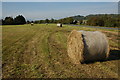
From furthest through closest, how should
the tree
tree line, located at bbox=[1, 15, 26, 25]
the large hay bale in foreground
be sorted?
the tree
tree line, located at bbox=[1, 15, 26, 25]
the large hay bale in foreground

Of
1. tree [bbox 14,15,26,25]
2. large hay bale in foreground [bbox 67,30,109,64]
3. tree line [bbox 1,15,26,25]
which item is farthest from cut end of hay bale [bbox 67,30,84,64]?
tree [bbox 14,15,26,25]

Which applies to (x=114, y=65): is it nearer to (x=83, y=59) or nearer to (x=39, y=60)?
(x=83, y=59)

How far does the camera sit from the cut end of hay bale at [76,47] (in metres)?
6.16

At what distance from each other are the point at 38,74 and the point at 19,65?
160 cm

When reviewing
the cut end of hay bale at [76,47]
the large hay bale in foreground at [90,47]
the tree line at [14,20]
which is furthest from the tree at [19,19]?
the large hay bale in foreground at [90,47]

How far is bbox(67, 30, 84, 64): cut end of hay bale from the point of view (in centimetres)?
616

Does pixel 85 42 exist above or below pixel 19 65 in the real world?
above

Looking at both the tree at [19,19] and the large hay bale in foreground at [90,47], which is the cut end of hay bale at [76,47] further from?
the tree at [19,19]

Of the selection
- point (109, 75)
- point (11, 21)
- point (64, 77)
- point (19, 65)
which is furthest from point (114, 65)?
point (11, 21)

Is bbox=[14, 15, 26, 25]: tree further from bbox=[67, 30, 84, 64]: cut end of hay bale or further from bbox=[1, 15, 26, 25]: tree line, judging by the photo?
bbox=[67, 30, 84, 64]: cut end of hay bale

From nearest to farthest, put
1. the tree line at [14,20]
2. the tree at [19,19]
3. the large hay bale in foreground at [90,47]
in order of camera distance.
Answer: the large hay bale in foreground at [90,47] < the tree line at [14,20] < the tree at [19,19]

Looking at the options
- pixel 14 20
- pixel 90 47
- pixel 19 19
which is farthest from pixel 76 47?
pixel 19 19

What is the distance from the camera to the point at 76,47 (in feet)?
22.0

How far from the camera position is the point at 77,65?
6.29 metres
